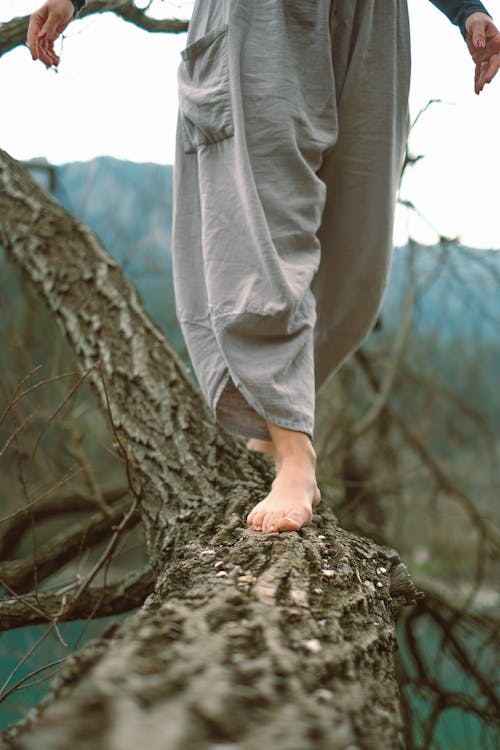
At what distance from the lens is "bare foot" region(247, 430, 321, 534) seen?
3.28 feet

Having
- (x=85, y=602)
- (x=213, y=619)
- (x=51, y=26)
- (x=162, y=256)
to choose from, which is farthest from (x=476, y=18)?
(x=162, y=256)

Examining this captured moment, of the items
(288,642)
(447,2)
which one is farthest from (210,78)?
(288,642)

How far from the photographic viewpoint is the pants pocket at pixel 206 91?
114cm

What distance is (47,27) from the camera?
1.20 meters

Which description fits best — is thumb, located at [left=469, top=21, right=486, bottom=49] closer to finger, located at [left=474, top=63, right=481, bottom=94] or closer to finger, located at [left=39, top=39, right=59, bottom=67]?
finger, located at [left=474, top=63, right=481, bottom=94]

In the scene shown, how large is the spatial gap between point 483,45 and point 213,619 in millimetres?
1080

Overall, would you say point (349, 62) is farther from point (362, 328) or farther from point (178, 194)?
point (362, 328)

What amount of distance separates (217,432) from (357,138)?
24.3 inches

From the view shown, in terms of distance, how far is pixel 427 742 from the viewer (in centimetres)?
185

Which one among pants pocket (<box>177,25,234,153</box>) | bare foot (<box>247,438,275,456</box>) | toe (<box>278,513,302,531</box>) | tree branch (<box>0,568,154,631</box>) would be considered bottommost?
tree branch (<box>0,568,154,631</box>)

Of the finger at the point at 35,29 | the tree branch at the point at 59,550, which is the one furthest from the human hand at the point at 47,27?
the tree branch at the point at 59,550

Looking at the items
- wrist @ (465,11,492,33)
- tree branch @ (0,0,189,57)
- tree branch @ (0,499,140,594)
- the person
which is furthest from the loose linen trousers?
tree branch @ (0,499,140,594)

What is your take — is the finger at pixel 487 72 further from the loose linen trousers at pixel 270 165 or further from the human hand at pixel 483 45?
the loose linen trousers at pixel 270 165

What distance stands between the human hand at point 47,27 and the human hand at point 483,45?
2.28 feet
